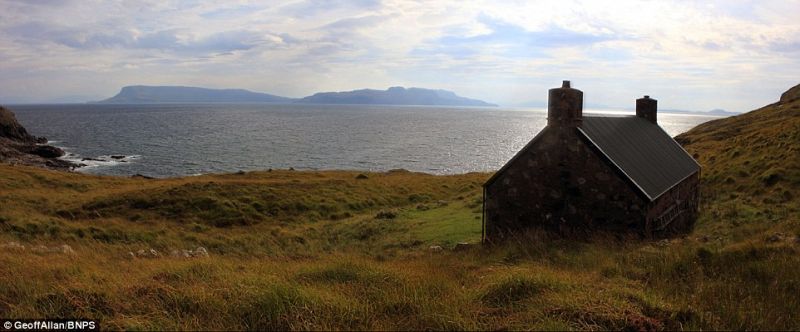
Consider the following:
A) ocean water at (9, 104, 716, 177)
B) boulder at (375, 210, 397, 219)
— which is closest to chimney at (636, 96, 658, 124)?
boulder at (375, 210, 397, 219)

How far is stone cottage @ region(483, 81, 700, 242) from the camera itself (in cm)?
1711

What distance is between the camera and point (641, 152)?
21094mm

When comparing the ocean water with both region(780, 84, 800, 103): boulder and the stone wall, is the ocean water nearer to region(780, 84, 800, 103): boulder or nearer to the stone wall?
region(780, 84, 800, 103): boulder

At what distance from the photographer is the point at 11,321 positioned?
265 inches

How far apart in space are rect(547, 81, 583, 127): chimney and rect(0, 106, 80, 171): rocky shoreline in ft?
273

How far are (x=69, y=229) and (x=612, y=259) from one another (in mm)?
28532

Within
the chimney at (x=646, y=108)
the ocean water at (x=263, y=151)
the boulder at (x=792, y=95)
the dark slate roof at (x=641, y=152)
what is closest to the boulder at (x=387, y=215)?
the dark slate roof at (x=641, y=152)

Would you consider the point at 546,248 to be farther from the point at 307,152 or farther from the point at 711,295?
the point at 307,152

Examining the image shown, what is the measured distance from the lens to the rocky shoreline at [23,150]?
79.1m

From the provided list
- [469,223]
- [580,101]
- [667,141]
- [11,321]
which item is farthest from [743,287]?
[667,141]

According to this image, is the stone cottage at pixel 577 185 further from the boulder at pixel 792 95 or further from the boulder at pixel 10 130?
the boulder at pixel 10 130

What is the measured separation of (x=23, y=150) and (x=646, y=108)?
4090 inches

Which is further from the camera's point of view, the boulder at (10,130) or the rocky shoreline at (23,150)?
the boulder at (10,130)

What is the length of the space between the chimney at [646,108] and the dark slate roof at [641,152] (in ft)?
4.59
